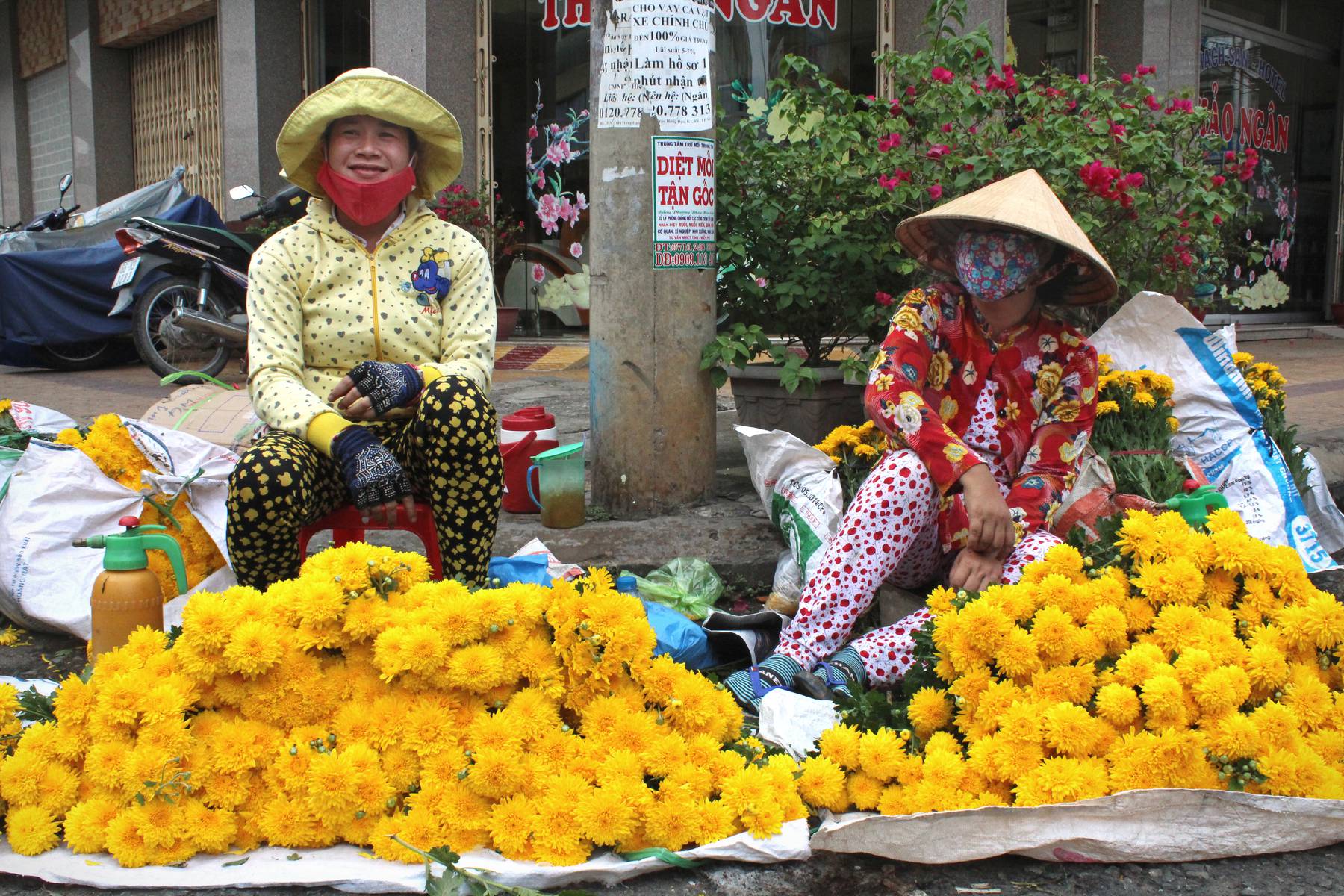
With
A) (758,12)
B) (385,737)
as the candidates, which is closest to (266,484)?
(385,737)

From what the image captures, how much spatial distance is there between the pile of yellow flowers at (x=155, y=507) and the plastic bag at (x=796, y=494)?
1.57 meters

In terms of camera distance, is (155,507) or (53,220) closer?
(155,507)

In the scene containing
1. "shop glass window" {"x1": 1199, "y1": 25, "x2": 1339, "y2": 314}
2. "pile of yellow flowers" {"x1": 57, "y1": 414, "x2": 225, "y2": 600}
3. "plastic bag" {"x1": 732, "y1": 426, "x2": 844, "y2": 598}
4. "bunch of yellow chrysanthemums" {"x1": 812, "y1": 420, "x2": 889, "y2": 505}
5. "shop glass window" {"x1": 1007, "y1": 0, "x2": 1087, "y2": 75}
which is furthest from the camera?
"shop glass window" {"x1": 1199, "y1": 25, "x2": 1339, "y2": 314}

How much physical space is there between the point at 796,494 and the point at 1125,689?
1.40 meters

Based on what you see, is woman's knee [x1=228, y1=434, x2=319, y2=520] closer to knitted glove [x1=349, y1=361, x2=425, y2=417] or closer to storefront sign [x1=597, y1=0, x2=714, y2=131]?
knitted glove [x1=349, y1=361, x2=425, y2=417]

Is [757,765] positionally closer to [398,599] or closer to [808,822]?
[808,822]

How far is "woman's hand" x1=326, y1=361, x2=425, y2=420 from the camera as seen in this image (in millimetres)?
2453

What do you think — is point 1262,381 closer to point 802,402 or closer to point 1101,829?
point 802,402

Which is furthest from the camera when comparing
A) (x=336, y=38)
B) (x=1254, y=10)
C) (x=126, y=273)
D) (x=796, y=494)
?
(x=1254, y=10)

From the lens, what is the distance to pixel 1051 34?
9859mm

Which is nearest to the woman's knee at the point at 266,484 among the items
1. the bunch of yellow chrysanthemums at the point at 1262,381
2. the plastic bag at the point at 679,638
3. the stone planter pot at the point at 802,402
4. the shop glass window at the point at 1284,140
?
the plastic bag at the point at 679,638

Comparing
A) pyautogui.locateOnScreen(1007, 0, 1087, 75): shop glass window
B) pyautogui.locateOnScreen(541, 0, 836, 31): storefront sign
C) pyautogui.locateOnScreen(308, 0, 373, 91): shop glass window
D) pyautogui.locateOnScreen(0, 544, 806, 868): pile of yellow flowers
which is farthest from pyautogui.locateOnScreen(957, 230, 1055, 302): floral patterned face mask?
pyautogui.locateOnScreen(308, 0, 373, 91): shop glass window

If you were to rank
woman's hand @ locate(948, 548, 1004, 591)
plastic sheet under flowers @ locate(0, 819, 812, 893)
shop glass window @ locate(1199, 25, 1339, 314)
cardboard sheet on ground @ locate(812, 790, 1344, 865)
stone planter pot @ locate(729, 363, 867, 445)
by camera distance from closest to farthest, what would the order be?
plastic sheet under flowers @ locate(0, 819, 812, 893) < cardboard sheet on ground @ locate(812, 790, 1344, 865) < woman's hand @ locate(948, 548, 1004, 591) < stone planter pot @ locate(729, 363, 867, 445) < shop glass window @ locate(1199, 25, 1339, 314)

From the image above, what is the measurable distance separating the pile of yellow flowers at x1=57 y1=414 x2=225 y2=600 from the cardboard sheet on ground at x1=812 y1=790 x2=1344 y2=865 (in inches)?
74.4
